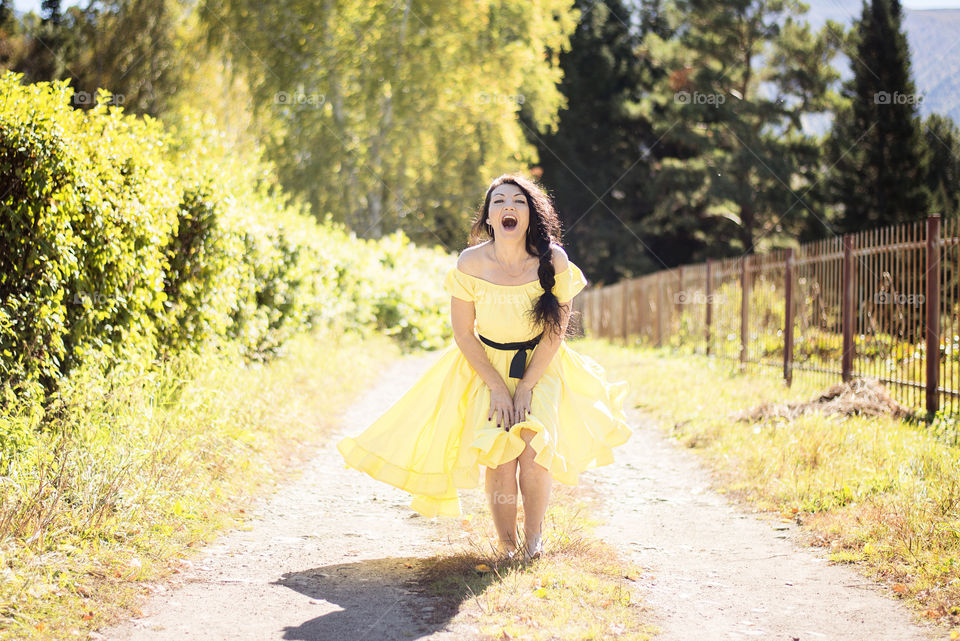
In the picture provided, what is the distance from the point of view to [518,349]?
454 centimetres

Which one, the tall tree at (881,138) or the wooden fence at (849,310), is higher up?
the tall tree at (881,138)

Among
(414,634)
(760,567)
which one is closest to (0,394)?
(414,634)

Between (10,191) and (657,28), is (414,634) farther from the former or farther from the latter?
(657,28)

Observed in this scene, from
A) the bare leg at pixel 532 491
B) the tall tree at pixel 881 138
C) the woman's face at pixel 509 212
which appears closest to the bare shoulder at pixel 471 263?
the woman's face at pixel 509 212

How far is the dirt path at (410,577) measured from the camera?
3.61 m

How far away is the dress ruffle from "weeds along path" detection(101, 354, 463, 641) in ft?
1.67

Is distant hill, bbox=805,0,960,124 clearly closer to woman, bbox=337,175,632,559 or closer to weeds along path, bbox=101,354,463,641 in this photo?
woman, bbox=337,175,632,559

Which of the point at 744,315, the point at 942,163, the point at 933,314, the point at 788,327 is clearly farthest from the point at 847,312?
the point at 942,163

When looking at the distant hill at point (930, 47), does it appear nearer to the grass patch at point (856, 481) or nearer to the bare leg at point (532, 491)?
the grass patch at point (856, 481)

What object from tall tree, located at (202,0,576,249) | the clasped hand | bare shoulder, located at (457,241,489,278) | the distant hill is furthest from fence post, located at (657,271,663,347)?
the clasped hand

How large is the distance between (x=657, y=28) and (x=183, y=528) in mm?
42571

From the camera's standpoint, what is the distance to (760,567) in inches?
182

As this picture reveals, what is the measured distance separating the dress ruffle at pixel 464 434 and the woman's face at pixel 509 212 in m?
0.65

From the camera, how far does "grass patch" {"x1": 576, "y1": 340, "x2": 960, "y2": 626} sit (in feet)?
14.2
